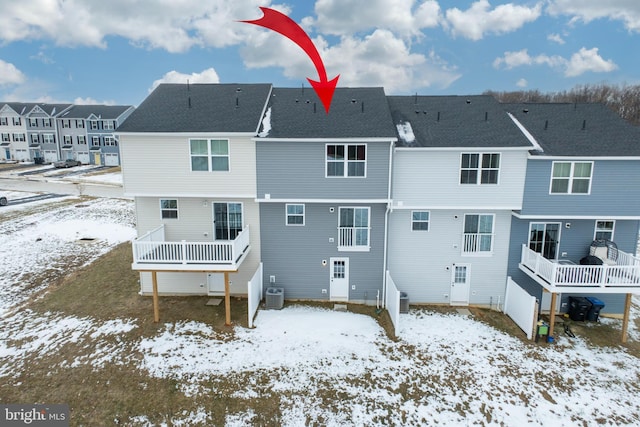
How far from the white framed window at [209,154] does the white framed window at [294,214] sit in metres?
2.89

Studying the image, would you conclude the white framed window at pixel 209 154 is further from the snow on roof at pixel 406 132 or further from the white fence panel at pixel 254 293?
the snow on roof at pixel 406 132

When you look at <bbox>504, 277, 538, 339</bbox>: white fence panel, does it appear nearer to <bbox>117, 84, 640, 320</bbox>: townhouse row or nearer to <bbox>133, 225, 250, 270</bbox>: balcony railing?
<bbox>117, 84, 640, 320</bbox>: townhouse row

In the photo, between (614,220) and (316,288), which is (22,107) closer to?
(316,288)

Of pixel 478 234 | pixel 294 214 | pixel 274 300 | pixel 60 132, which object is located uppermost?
pixel 60 132

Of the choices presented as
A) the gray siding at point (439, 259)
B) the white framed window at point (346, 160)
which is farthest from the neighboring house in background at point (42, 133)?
the gray siding at point (439, 259)

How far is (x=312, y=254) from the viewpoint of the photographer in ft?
46.7

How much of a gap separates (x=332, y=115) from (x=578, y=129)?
1011 centimetres

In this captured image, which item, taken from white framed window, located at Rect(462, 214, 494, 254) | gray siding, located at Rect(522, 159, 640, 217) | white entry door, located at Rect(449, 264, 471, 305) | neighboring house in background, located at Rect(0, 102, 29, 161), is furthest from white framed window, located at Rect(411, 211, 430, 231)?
neighboring house in background, located at Rect(0, 102, 29, 161)

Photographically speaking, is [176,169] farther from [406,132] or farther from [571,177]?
[571,177]

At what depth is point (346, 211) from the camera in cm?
1391

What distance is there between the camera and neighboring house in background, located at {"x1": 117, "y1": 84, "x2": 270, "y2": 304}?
12547 mm

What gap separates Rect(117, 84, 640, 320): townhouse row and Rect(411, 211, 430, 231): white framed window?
0.27ft

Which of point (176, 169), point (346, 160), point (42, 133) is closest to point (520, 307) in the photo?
point (346, 160)

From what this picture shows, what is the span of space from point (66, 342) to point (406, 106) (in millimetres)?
16112
